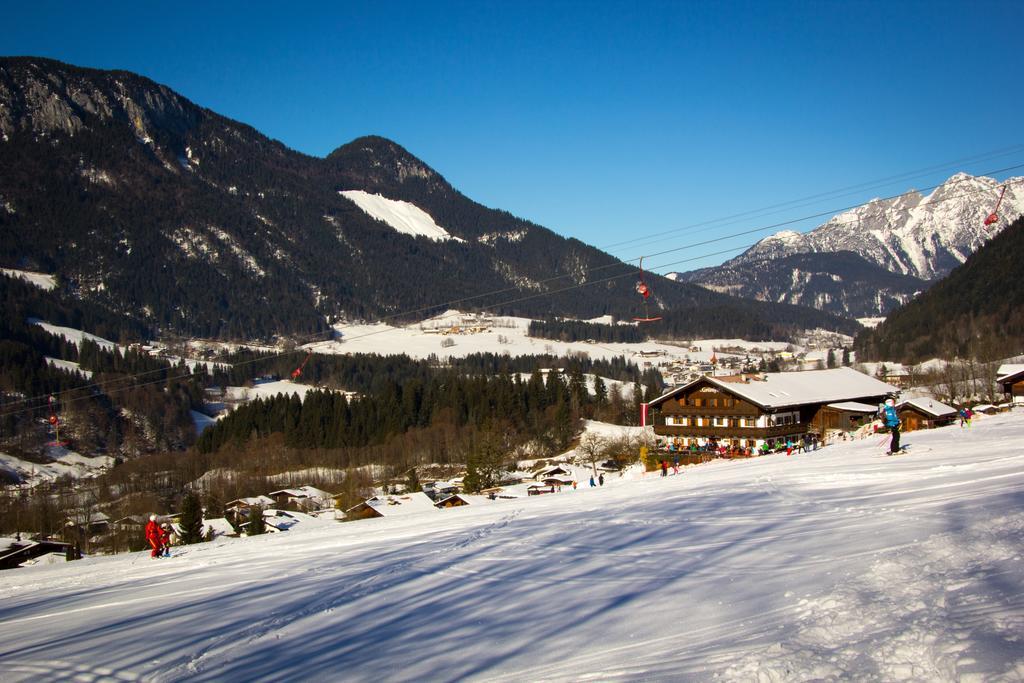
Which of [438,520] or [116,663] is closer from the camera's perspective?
[116,663]

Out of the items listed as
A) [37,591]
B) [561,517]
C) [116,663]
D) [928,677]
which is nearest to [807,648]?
[928,677]

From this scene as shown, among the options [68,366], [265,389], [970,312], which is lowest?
[265,389]

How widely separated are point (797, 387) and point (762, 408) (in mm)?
6813

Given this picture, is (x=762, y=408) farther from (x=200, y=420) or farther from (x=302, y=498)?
(x=200, y=420)

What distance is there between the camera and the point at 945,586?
661cm

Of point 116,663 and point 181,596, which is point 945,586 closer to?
point 116,663

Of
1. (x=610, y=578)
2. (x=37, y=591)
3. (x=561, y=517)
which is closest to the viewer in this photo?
(x=610, y=578)

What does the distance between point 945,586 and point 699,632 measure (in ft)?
8.39

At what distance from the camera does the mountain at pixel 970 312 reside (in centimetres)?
11469

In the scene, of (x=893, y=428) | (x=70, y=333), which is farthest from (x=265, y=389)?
(x=893, y=428)

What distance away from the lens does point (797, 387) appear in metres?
56.8

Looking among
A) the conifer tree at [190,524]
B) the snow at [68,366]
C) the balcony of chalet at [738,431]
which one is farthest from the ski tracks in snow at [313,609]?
the snow at [68,366]

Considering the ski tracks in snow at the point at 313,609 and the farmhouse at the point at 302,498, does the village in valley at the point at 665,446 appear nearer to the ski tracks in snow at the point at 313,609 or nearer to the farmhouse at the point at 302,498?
the farmhouse at the point at 302,498

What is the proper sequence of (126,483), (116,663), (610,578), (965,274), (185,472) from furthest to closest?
(965,274) < (185,472) < (126,483) < (610,578) < (116,663)
